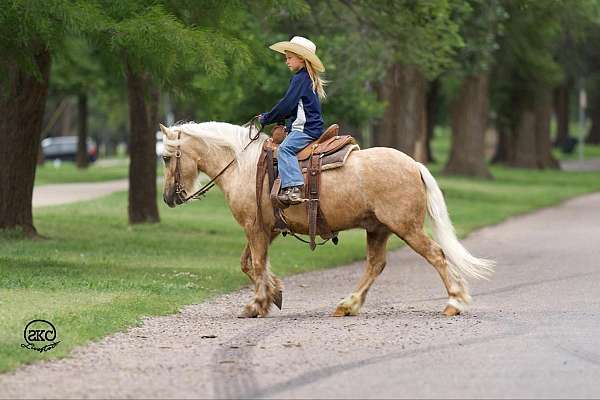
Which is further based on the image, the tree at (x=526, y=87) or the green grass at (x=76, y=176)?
the green grass at (x=76, y=176)

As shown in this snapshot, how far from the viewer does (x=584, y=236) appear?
23828 millimetres

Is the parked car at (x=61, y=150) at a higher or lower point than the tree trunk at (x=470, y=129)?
lower

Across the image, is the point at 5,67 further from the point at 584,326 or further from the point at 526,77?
the point at 526,77

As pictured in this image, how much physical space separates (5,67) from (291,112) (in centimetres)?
524

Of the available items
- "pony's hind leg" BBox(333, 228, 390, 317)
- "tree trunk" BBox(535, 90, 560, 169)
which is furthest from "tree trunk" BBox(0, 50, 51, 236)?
"tree trunk" BBox(535, 90, 560, 169)

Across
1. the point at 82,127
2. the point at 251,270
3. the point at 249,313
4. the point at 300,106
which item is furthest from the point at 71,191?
the point at 300,106

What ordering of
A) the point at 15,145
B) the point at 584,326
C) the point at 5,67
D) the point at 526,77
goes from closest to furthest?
the point at 584,326 < the point at 5,67 < the point at 15,145 < the point at 526,77

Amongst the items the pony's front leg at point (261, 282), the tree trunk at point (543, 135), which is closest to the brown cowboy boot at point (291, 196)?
the pony's front leg at point (261, 282)

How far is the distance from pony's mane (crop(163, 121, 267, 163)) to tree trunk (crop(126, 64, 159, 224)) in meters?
11.2

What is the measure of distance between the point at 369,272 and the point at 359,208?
2.18 ft

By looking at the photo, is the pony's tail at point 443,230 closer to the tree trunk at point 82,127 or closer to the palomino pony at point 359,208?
the palomino pony at point 359,208

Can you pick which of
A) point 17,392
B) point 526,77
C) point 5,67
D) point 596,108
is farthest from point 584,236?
point 596,108

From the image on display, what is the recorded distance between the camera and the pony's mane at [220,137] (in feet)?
Answer: 43.0

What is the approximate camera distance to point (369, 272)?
507 inches
